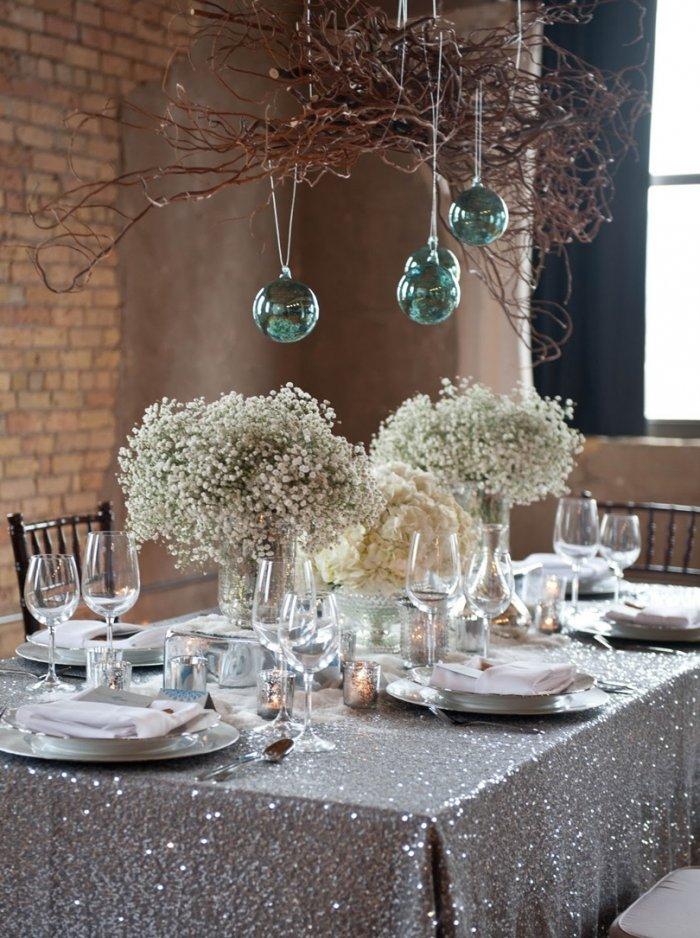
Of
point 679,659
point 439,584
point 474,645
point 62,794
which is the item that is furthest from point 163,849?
point 679,659

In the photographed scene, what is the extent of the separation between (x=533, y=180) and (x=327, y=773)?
161 cm

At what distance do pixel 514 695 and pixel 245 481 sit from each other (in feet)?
→ 1.89

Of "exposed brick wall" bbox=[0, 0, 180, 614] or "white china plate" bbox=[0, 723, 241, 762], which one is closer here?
"white china plate" bbox=[0, 723, 241, 762]

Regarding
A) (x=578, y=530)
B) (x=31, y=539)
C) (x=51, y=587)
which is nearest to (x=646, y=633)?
(x=578, y=530)

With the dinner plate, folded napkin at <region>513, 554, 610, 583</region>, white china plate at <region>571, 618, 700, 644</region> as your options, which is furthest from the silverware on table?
folded napkin at <region>513, 554, 610, 583</region>

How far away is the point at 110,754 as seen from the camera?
1.60m

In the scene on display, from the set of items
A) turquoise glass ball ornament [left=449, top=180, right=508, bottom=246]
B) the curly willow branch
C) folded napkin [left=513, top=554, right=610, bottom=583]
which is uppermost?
the curly willow branch

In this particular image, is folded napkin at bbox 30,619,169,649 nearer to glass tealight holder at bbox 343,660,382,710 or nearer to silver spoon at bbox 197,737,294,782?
glass tealight holder at bbox 343,660,382,710

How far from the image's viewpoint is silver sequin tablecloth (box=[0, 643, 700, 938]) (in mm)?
1442

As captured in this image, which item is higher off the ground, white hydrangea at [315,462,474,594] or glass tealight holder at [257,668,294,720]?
white hydrangea at [315,462,474,594]

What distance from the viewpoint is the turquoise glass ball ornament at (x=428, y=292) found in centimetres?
237

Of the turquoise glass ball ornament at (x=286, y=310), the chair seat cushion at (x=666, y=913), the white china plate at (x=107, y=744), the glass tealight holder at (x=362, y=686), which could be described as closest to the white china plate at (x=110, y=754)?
the white china plate at (x=107, y=744)

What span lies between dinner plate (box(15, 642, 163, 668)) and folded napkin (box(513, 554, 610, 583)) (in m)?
1.09

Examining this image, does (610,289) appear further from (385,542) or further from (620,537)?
(385,542)
